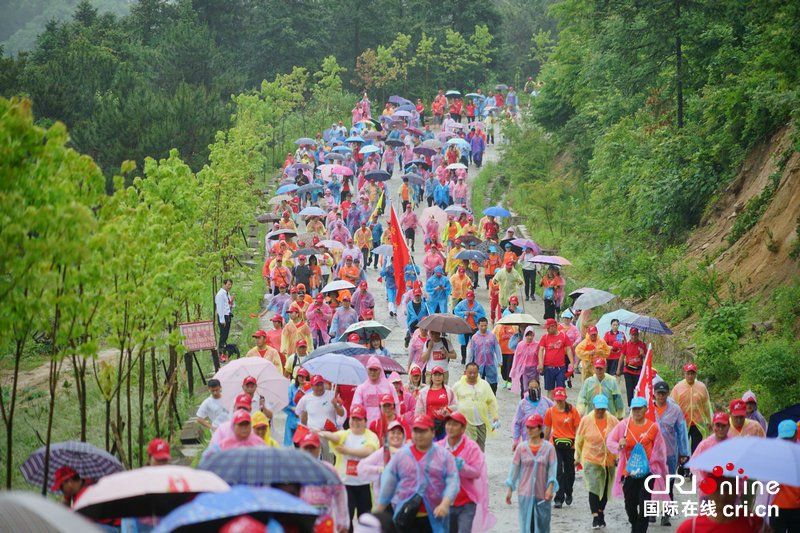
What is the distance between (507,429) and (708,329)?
4587 millimetres

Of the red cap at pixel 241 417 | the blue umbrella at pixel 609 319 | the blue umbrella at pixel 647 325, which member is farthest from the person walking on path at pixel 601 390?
the red cap at pixel 241 417

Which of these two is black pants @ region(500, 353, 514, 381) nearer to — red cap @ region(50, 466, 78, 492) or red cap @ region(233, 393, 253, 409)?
red cap @ region(233, 393, 253, 409)

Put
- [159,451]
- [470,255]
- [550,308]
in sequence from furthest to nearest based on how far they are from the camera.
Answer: [550,308], [470,255], [159,451]

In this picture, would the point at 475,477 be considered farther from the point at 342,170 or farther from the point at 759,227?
the point at 342,170

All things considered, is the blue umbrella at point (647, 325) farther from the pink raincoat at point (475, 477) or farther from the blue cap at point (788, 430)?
the pink raincoat at point (475, 477)

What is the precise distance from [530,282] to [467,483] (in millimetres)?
15552

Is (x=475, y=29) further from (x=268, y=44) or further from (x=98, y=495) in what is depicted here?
(x=98, y=495)

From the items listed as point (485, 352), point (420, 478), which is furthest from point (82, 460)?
point (485, 352)

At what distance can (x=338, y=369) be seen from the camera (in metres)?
12.3

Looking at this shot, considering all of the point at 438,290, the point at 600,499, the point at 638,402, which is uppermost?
the point at 438,290

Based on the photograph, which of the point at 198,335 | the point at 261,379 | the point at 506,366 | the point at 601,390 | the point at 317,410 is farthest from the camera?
the point at 506,366

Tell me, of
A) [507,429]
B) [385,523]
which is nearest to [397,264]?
[507,429]

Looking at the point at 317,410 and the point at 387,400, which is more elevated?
the point at 387,400

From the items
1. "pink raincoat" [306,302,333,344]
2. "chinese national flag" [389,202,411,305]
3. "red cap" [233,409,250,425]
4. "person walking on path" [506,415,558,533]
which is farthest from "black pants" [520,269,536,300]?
"red cap" [233,409,250,425]
